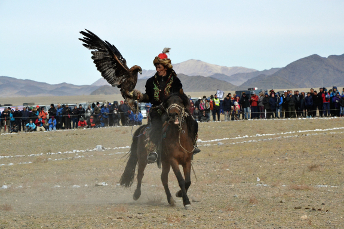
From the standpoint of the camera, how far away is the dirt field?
863 cm

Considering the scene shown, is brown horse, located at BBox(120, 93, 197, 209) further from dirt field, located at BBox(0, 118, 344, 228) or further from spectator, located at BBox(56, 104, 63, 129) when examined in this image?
spectator, located at BBox(56, 104, 63, 129)

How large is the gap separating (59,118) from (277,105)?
49.4ft

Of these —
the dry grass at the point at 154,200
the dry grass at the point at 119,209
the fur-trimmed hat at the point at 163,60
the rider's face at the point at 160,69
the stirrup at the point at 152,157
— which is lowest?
the dry grass at the point at 154,200

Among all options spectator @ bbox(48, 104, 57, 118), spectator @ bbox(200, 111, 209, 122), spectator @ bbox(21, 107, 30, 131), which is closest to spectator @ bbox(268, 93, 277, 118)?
spectator @ bbox(200, 111, 209, 122)

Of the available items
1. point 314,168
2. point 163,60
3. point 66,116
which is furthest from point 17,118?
point 163,60

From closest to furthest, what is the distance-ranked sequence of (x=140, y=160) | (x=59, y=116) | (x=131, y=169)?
(x=140, y=160) → (x=131, y=169) → (x=59, y=116)

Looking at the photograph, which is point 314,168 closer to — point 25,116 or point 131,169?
point 131,169

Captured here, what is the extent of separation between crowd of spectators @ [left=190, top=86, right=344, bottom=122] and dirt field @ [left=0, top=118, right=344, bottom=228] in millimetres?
7408

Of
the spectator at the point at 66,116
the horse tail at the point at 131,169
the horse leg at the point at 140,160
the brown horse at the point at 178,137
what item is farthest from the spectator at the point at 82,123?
the brown horse at the point at 178,137

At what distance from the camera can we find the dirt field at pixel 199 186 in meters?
8.63

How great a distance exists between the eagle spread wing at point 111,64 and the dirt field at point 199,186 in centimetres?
250

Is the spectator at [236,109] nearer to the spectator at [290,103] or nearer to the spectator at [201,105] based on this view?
the spectator at [201,105]

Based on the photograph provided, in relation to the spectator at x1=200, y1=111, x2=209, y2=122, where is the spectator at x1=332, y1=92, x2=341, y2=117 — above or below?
above

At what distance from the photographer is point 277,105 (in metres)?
36.2
